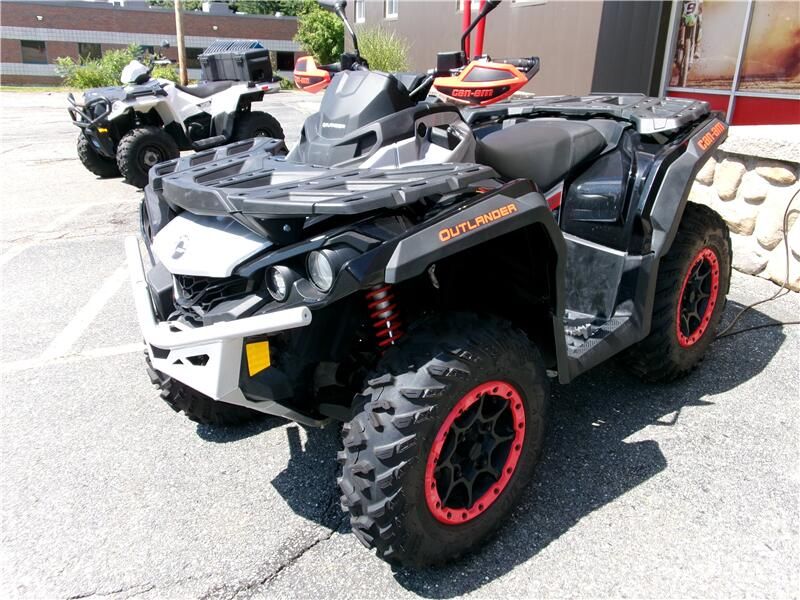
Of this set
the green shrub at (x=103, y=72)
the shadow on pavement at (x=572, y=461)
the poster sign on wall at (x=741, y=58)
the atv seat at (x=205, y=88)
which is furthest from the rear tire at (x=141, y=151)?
the green shrub at (x=103, y=72)

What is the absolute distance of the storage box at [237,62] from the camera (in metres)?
9.71

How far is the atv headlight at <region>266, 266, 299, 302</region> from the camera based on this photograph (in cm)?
185

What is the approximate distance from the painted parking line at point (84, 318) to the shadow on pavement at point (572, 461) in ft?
5.23

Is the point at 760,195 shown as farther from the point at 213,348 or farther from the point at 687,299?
the point at 213,348

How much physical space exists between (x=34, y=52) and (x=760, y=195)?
167 ft

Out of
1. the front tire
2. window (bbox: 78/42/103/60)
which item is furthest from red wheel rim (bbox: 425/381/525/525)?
window (bbox: 78/42/103/60)

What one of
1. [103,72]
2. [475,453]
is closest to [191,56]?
[103,72]

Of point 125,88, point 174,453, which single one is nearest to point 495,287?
point 174,453

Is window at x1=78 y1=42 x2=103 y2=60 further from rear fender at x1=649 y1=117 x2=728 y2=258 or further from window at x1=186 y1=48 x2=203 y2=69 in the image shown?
rear fender at x1=649 y1=117 x2=728 y2=258

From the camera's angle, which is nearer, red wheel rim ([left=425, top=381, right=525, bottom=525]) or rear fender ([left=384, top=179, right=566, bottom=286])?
rear fender ([left=384, top=179, right=566, bottom=286])

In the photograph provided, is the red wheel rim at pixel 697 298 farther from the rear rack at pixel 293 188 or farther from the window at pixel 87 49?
the window at pixel 87 49

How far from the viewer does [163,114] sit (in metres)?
9.02

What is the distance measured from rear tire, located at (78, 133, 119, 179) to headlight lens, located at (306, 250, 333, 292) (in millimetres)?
8380

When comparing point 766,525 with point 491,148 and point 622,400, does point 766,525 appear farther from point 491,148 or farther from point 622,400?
point 491,148
